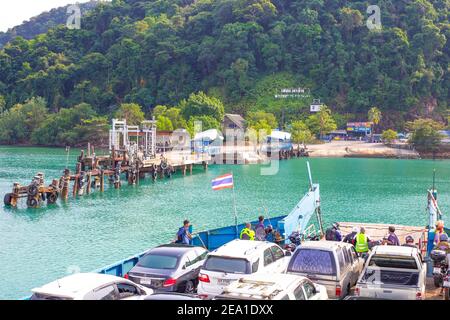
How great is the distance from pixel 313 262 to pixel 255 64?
115634mm

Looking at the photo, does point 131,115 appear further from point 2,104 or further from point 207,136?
point 2,104

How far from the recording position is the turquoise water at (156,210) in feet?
79.9

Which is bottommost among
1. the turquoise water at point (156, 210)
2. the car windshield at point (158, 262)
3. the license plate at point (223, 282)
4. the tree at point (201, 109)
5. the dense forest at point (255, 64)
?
the turquoise water at point (156, 210)

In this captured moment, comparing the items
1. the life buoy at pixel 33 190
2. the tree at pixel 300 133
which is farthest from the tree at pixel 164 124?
the life buoy at pixel 33 190

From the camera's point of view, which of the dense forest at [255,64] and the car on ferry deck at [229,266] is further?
the dense forest at [255,64]

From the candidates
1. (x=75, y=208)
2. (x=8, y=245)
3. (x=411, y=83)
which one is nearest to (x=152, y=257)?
(x=8, y=245)

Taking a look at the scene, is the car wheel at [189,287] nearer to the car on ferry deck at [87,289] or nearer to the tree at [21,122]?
the car on ferry deck at [87,289]

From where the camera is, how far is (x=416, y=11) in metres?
124

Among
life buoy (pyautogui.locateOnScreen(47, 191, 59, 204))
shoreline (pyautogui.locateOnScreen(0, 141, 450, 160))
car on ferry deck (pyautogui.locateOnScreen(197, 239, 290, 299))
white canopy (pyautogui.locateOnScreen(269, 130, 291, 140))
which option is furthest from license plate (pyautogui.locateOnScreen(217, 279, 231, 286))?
shoreline (pyautogui.locateOnScreen(0, 141, 450, 160))

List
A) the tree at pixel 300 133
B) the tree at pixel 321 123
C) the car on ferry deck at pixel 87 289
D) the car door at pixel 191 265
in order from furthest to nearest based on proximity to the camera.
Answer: the tree at pixel 321 123, the tree at pixel 300 133, the car door at pixel 191 265, the car on ferry deck at pixel 87 289

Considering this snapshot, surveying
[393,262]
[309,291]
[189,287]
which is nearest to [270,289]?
[309,291]

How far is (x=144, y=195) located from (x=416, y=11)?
335ft

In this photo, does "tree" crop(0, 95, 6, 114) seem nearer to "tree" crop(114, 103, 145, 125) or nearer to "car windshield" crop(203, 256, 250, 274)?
"tree" crop(114, 103, 145, 125)

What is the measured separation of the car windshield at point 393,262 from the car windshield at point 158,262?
502cm
